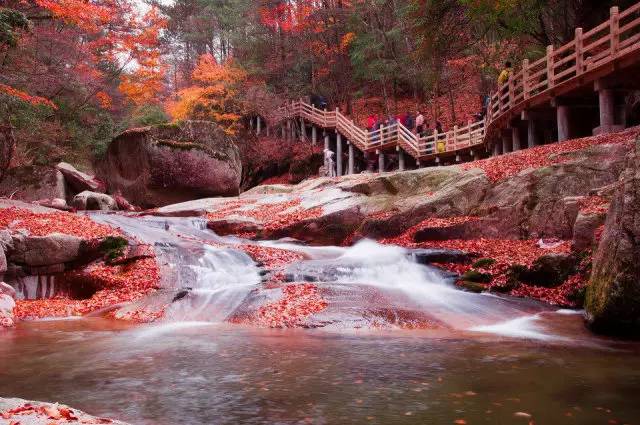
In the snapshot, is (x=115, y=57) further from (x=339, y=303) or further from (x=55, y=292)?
(x=339, y=303)


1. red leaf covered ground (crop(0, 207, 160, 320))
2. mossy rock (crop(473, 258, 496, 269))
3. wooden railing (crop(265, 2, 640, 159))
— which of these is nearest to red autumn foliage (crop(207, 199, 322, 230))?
red leaf covered ground (crop(0, 207, 160, 320))

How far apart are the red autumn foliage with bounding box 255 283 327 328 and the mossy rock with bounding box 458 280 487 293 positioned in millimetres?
3086

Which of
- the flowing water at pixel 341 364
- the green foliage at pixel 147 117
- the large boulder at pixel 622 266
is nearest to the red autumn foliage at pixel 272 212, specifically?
the flowing water at pixel 341 364

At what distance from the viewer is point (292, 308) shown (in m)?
8.66

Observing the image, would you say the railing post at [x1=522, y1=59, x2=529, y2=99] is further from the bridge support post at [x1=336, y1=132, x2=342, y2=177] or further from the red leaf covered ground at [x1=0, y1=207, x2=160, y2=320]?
the bridge support post at [x1=336, y1=132, x2=342, y2=177]

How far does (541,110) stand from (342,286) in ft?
39.2

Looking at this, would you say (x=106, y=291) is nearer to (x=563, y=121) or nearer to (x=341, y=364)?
(x=341, y=364)

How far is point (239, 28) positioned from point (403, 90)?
14003mm

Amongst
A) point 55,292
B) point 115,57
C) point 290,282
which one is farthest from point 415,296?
point 115,57

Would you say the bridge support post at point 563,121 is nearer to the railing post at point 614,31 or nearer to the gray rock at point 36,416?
the railing post at point 614,31

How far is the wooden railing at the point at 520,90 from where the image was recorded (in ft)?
44.4

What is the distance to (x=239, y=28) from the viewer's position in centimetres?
4006

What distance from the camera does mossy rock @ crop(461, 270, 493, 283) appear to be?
408 inches

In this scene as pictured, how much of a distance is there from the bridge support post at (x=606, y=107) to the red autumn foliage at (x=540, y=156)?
76 cm
